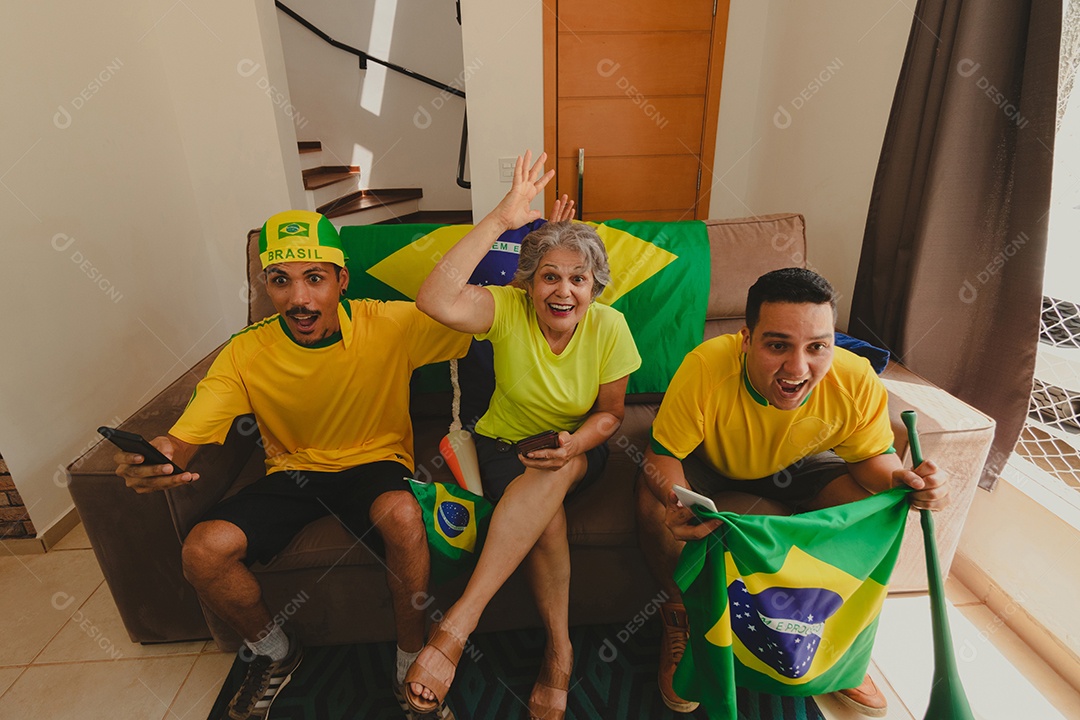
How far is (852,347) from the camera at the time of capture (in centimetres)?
168

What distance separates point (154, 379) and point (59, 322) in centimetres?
54

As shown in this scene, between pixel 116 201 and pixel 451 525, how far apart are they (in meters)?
→ 1.95

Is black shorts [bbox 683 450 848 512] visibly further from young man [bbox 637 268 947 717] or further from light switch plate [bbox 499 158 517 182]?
light switch plate [bbox 499 158 517 182]

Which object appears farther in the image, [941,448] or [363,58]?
[363,58]

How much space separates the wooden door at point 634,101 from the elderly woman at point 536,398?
1525 mm

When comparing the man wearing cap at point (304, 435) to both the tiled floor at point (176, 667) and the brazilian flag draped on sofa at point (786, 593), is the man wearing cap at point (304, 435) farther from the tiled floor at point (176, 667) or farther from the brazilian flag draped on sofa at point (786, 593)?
the brazilian flag draped on sofa at point (786, 593)

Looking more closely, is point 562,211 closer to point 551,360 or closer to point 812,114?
point 551,360

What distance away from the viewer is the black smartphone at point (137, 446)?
45.4 inches

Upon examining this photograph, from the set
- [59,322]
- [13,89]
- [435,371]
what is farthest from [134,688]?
[13,89]

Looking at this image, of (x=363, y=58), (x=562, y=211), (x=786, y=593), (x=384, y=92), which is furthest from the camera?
(x=384, y=92)


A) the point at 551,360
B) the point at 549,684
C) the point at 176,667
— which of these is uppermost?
the point at 551,360

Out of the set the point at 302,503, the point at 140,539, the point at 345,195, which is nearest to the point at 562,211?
the point at 302,503

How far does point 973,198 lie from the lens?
165 centimetres

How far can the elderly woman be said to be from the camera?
4.33ft
